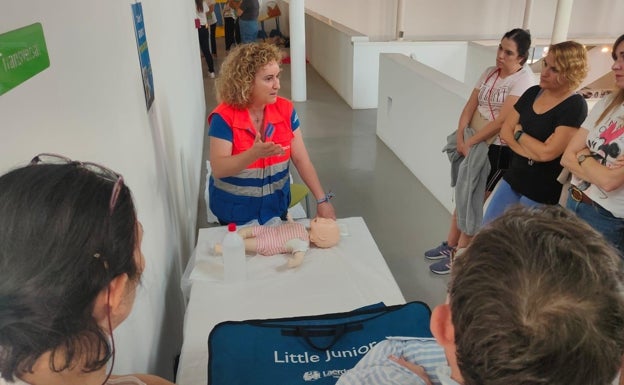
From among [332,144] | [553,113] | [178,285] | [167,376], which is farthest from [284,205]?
[332,144]

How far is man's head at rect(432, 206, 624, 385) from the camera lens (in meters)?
0.58

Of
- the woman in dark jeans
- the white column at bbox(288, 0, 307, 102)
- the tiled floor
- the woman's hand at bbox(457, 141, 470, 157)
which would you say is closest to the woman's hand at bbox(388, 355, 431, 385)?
the tiled floor

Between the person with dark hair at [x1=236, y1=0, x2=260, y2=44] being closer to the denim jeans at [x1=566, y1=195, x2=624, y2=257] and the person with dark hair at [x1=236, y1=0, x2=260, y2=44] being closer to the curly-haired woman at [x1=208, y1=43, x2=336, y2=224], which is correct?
the curly-haired woman at [x1=208, y1=43, x2=336, y2=224]

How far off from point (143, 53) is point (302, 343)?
117 cm

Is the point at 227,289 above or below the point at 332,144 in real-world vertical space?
above

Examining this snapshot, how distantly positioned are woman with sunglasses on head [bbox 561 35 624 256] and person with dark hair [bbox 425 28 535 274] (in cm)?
56

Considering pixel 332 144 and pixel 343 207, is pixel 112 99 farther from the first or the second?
pixel 332 144

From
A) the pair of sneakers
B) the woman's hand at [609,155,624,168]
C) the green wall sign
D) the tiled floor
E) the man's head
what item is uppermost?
the green wall sign

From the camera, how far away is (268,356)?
1.25 meters

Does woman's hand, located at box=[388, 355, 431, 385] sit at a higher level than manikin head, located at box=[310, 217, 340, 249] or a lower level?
higher

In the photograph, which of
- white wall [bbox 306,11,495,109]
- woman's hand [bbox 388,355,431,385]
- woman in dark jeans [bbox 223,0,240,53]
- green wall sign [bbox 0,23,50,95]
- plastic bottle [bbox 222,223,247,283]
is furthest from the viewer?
woman in dark jeans [bbox 223,0,240,53]

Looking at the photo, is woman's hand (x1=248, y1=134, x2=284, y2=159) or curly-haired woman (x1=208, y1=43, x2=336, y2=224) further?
curly-haired woman (x1=208, y1=43, x2=336, y2=224)

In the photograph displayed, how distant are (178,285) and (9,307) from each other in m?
1.63

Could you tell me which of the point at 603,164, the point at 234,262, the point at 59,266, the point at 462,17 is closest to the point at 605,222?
the point at 603,164
